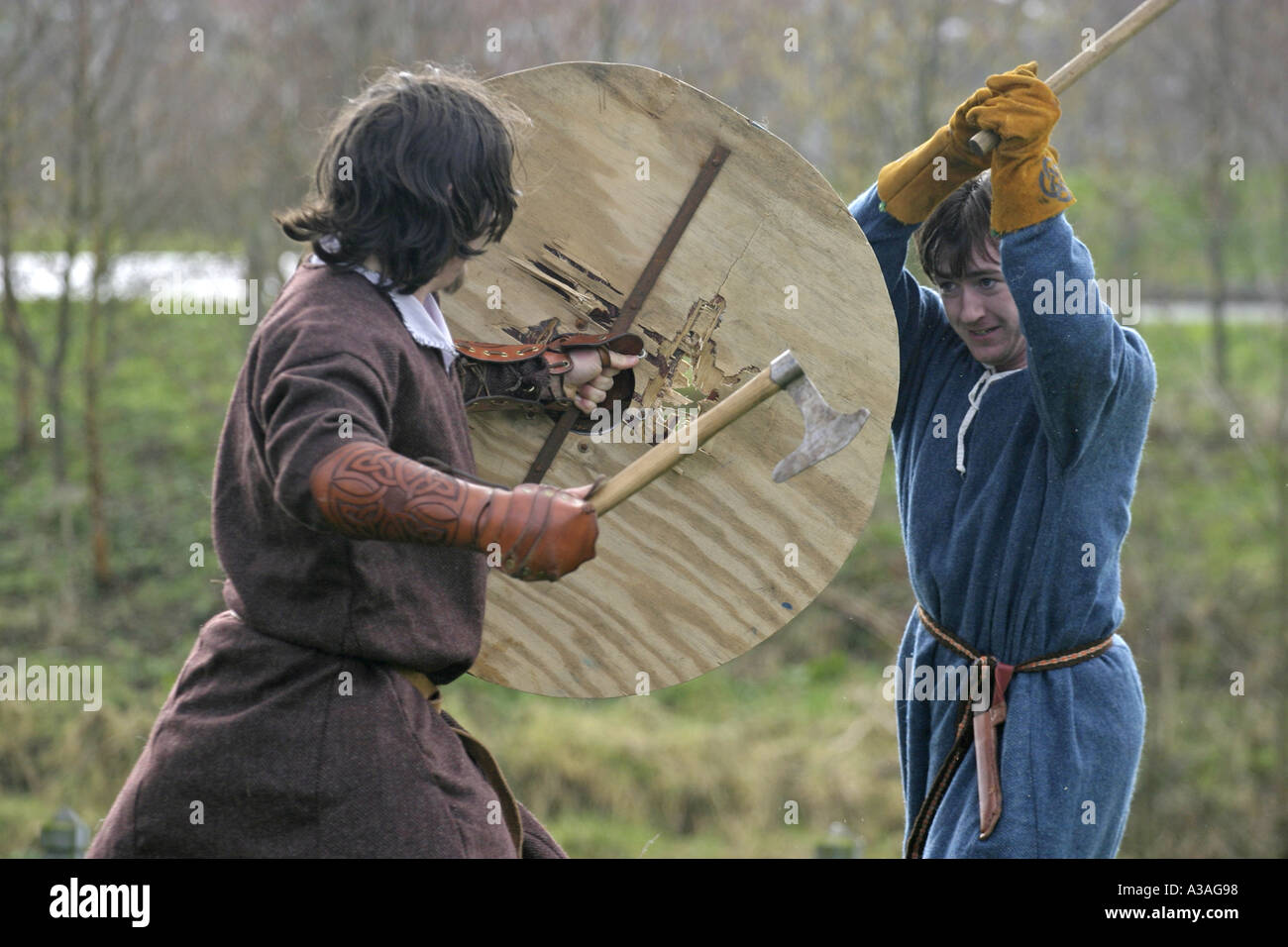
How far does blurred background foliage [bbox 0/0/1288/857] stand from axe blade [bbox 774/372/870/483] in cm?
438

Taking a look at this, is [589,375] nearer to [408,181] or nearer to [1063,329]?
[408,181]

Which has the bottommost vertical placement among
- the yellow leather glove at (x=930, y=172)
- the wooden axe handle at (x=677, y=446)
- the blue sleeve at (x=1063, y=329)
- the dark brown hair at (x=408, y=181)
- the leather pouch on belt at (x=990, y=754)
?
the leather pouch on belt at (x=990, y=754)

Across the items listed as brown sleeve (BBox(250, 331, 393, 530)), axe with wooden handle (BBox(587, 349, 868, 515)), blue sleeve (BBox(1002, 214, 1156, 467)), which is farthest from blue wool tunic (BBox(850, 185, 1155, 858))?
brown sleeve (BBox(250, 331, 393, 530))

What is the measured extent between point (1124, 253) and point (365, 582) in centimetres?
849

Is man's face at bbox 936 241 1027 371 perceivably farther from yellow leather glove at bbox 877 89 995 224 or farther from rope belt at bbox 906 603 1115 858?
rope belt at bbox 906 603 1115 858

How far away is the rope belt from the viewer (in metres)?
2.53

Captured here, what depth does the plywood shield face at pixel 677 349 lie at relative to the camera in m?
2.50

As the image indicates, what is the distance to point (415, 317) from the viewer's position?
2.09 metres

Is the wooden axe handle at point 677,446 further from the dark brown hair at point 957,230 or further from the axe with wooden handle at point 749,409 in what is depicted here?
the dark brown hair at point 957,230

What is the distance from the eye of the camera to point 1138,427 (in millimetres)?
2559

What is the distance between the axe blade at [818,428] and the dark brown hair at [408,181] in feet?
2.22

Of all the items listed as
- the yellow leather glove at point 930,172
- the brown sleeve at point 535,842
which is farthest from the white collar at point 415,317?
the yellow leather glove at point 930,172

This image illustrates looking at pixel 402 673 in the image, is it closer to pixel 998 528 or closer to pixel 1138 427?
pixel 998 528

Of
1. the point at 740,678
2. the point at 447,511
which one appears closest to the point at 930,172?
the point at 447,511
